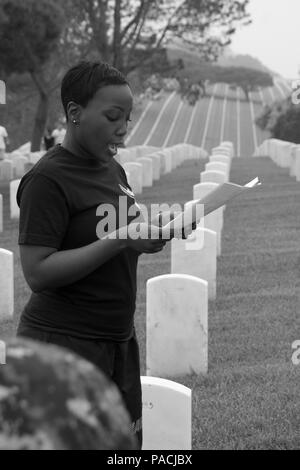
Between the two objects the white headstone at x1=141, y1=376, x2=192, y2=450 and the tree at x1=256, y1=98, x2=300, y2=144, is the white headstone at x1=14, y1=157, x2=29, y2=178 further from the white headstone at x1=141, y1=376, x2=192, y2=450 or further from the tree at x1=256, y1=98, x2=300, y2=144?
the white headstone at x1=141, y1=376, x2=192, y2=450

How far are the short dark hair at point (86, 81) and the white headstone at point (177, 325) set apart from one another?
12.8 ft

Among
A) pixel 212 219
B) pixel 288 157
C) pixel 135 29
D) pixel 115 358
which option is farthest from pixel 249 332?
pixel 135 29

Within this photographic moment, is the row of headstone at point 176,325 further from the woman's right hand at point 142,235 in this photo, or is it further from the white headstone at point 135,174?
the white headstone at point 135,174

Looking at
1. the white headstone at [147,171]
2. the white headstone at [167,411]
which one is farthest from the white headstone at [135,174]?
the white headstone at [167,411]

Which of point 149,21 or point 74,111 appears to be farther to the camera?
point 149,21

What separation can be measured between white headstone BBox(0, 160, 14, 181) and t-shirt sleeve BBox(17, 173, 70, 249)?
82.5ft

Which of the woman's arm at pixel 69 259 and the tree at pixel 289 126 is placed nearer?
the woman's arm at pixel 69 259

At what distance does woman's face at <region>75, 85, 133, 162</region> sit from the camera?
2750 mm

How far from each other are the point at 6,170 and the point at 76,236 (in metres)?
25.4

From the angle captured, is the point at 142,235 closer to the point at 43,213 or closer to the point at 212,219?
the point at 43,213

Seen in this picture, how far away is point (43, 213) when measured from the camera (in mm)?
2693

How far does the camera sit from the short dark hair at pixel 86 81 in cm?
278

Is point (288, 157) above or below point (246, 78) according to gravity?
above

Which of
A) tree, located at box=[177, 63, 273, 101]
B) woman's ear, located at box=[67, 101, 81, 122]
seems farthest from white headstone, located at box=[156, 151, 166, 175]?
tree, located at box=[177, 63, 273, 101]
